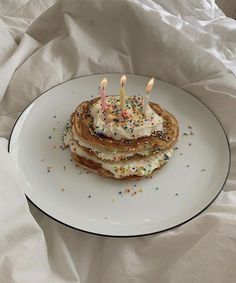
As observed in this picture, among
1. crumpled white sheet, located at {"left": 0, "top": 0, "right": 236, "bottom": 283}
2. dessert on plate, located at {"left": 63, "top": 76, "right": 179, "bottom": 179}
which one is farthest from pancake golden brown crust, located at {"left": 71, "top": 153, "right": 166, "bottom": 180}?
crumpled white sheet, located at {"left": 0, "top": 0, "right": 236, "bottom": 283}

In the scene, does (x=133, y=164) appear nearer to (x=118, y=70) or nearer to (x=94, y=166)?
(x=94, y=166)

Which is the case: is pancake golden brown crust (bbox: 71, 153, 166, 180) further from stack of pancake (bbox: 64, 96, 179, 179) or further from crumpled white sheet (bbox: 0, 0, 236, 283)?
crumpled white sheet (bbox: 0, 0, 236, 283)

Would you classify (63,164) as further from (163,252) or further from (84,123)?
(163,252)

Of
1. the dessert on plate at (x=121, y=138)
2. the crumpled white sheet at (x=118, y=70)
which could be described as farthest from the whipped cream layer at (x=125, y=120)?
the crumpled white sheet at (x=118, y=70)

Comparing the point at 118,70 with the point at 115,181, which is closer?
the point at 115,181

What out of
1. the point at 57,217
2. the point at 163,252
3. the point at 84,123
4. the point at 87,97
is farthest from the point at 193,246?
the point at 87,97

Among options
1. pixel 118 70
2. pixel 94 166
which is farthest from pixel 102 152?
pixel 118 70
